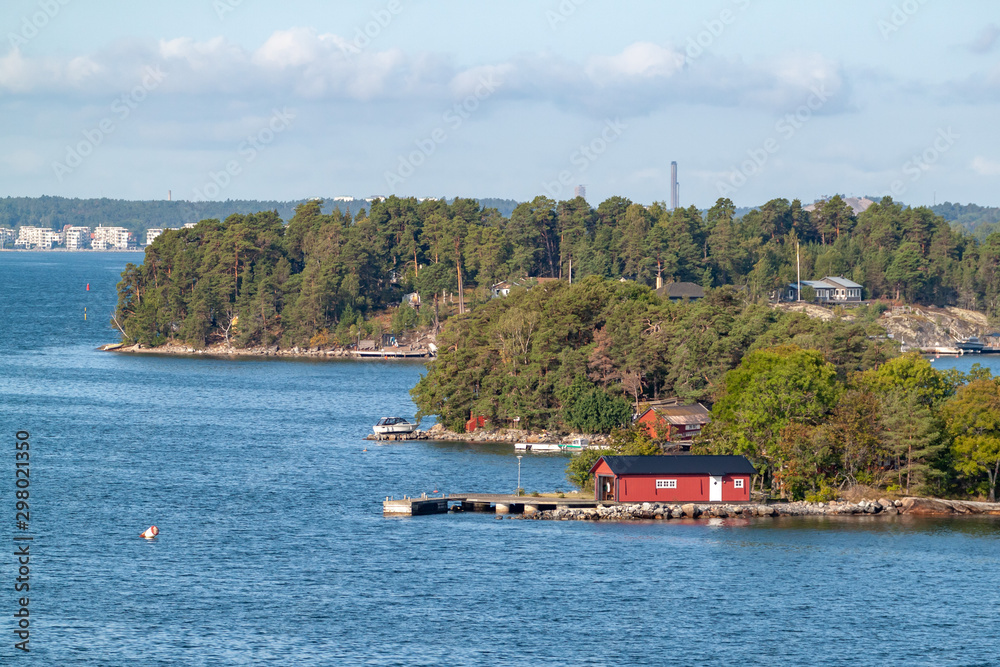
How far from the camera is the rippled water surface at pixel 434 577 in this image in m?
39.7

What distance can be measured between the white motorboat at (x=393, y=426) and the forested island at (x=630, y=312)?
1905 millimetres

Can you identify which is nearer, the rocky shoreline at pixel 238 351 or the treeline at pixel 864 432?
the treeline at pixel 864 432

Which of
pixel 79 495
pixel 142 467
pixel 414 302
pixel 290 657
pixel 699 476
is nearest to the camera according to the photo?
pixel 290 657

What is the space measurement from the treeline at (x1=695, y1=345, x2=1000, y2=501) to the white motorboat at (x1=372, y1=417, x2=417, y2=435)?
2760 cm

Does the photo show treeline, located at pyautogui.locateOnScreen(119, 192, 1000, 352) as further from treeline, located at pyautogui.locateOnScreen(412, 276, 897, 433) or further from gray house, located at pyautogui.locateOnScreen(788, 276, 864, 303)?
treeline, located at pyautogui.locateOnScreen(412, 276, 897, 433)

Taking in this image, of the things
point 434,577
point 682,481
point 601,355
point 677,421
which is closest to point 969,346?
point 601,355

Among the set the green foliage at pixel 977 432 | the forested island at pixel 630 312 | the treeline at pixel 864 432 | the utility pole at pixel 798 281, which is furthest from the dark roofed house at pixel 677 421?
the utility pole at pixel 798 281

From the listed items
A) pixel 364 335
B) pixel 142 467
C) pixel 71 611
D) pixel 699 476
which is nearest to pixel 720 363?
pixel 699 476

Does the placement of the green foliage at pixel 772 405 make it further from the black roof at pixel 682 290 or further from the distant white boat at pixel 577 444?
the black roof at pixel 682 290

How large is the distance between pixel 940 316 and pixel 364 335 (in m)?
81.5

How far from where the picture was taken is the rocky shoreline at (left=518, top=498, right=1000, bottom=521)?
186 ft

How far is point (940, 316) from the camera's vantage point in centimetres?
16625

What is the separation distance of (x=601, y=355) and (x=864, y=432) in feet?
90.0

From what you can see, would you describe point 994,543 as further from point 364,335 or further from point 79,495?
point 364,335
